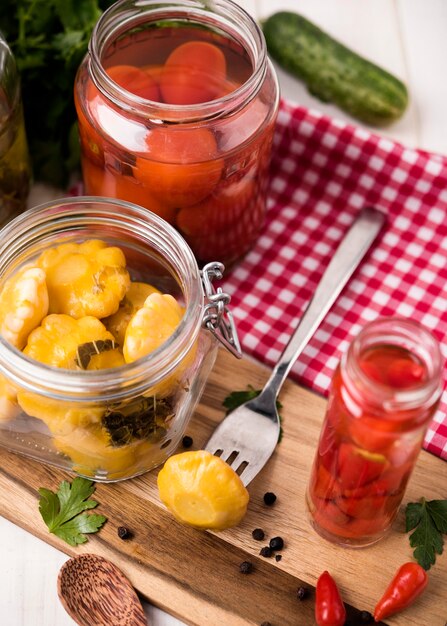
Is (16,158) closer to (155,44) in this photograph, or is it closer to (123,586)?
(155,44)

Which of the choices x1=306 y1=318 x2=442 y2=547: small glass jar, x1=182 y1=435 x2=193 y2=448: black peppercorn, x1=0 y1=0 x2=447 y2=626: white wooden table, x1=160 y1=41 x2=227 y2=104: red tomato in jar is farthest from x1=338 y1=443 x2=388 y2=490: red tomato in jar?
Answer: x1=0 y1=0 x2=447 y2=626: white wooden table

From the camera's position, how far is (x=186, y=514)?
5.07ft

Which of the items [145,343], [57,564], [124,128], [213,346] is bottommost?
[57,564]

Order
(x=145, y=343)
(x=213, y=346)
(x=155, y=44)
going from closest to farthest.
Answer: (x=145, y=343), (x=213, y=346), (x=155, y=44)

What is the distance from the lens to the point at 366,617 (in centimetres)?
152

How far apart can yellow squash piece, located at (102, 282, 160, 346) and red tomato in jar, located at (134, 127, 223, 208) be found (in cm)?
20

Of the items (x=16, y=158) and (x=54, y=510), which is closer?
(x=54, y=510)

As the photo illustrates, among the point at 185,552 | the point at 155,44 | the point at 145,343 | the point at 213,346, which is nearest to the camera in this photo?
the point at 145,343

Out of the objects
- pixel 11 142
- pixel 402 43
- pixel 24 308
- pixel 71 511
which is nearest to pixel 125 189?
pixel 11 142

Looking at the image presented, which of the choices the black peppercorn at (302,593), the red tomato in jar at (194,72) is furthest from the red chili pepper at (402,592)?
the red tomato in jar at (194,72)

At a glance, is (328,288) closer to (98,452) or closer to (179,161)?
(179,161)

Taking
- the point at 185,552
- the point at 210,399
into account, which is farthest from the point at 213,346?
the point at 185,552

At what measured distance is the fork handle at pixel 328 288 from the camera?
1772 millimetres

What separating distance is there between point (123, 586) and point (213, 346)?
463 millimetres
